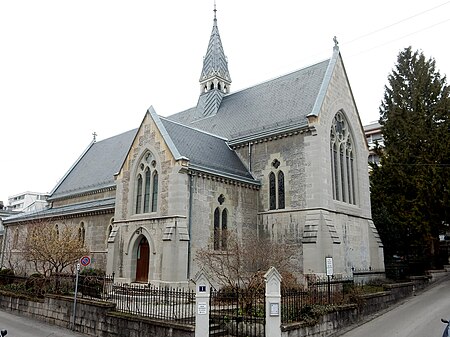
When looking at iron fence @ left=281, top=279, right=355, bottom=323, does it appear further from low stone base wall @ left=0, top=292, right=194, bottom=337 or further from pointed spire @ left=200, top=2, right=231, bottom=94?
pointed spire @ left=200, top=2, right=231, bottom=94

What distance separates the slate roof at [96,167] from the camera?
3425 centimetres

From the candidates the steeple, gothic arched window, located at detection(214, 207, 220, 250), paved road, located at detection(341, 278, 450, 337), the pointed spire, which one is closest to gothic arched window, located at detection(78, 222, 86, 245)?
gothic arched window, located at detection(214, 207, 220, 250)

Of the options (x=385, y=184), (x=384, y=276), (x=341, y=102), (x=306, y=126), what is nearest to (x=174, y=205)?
(x=306, y=126)

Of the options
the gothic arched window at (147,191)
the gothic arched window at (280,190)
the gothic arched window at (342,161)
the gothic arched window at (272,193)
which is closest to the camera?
the gothic arched window at (147,191)

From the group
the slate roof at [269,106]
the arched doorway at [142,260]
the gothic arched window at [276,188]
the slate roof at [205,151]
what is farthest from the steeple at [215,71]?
the arched doorway at [142,260]

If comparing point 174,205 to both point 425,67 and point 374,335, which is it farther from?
point 425,67

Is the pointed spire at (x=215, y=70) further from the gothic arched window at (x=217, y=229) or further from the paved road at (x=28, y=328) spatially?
the paved road at (x=28, y=328)

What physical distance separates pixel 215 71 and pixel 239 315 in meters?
26.5

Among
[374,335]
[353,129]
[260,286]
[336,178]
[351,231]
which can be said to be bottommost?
[374,335]

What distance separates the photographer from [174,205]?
19906mm

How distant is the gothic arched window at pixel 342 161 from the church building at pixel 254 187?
8cm

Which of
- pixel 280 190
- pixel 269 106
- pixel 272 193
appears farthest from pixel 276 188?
pixel 269 106

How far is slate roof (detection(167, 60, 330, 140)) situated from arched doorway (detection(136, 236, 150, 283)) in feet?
31.9

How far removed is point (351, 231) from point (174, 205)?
1108 centimetres
